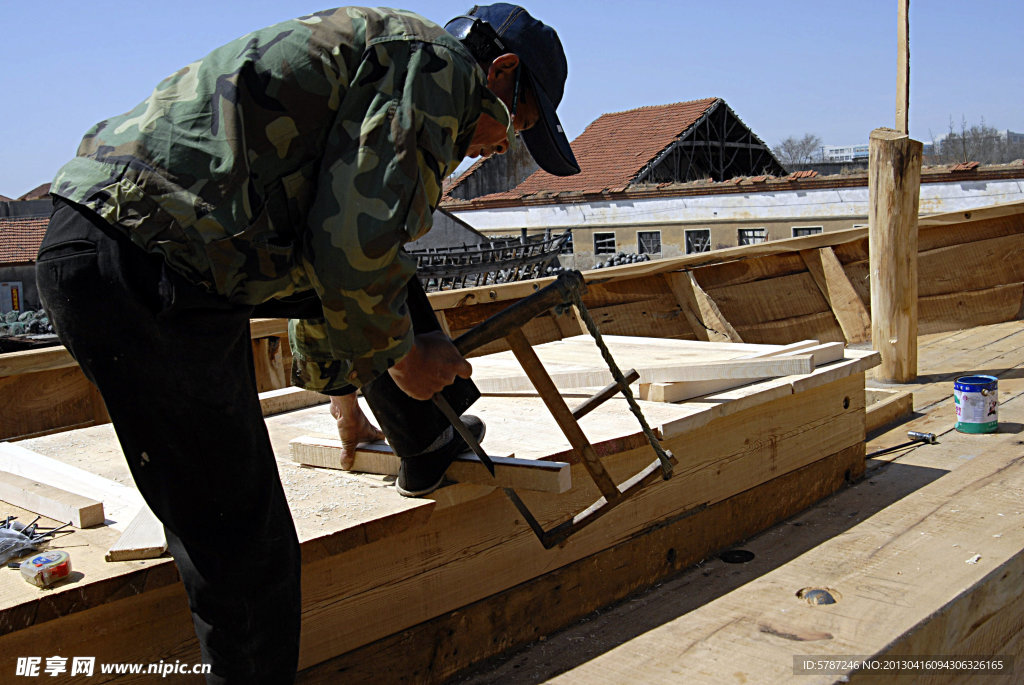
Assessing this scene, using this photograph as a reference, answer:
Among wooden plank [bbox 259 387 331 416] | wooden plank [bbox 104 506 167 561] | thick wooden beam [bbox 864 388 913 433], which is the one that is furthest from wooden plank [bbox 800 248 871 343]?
wooden plank [bbox 104 506 167 561]

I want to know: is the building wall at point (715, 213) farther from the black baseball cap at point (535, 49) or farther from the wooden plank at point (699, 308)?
the black baseball cap at point (535, 49)

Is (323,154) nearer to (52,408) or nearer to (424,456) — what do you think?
(424,456)

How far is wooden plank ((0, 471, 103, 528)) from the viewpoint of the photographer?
1980mm

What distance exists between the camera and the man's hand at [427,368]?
5.99 feet

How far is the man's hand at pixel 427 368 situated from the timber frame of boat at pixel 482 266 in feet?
48.5

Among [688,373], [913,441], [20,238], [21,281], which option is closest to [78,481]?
[688,373]

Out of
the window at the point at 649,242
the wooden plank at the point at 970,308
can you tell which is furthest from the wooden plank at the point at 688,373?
the window at the point at 649,242

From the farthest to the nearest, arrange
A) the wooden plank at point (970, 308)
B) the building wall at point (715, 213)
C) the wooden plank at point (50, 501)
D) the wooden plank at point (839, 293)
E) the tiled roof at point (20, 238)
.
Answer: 1. the tiled roof at point (20, 238)
2. the building wall at point (715, 213)
3. the wooden plank at point (970, 308)
4. the wooden plank at point (839, 293)
5. the wooden plank at point (50, 501)

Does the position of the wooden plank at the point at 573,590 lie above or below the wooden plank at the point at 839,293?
below

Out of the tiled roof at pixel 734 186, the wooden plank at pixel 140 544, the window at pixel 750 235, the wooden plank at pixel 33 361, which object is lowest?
the window at pixel 750 235

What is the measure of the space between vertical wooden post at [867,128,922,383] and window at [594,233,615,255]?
19011 millimetres

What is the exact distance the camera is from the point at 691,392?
9.93 feet

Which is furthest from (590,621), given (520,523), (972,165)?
(972,165)

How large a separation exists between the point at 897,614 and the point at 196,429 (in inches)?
74.3
